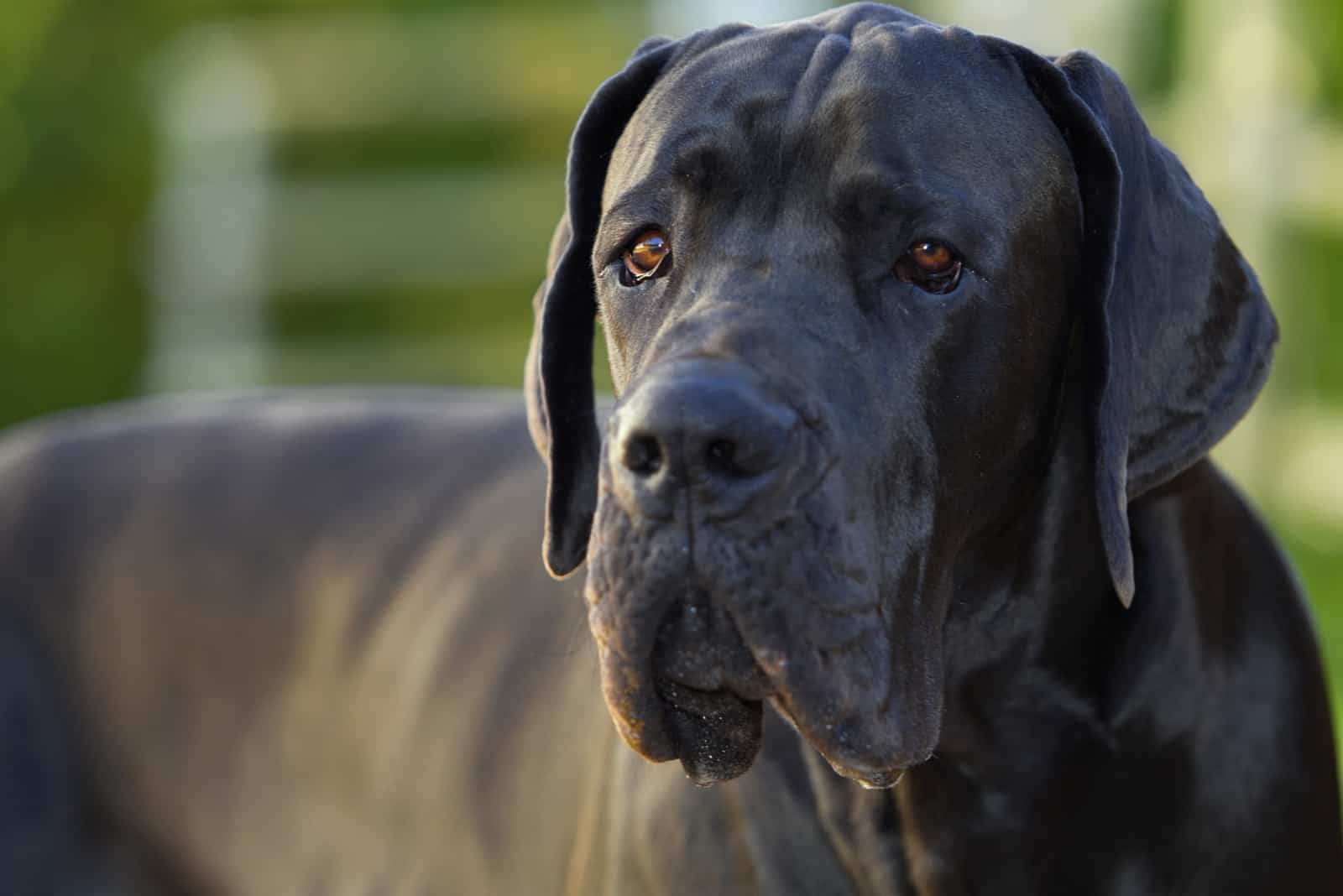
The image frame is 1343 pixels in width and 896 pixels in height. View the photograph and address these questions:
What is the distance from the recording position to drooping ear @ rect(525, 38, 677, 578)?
10.8ft

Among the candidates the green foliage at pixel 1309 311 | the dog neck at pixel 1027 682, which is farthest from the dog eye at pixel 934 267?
the green foliage at pixel 1309 311

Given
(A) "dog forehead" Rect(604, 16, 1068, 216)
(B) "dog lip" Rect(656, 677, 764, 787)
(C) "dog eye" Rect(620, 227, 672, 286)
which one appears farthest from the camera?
(C) "dog eye" Rect(620, 227, 672, 286)

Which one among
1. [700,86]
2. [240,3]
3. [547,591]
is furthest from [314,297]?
[700,86]

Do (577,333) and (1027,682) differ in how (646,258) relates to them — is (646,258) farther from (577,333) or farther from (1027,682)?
(1027,682)

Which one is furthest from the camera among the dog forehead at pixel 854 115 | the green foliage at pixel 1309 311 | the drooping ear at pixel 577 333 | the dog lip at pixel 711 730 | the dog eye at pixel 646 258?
the green foliage at pixel 1309 311

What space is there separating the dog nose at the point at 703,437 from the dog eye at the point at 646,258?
0.47m

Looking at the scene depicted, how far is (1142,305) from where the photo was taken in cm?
295

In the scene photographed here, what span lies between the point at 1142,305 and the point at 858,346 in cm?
49

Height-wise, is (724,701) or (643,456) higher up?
(643,456)

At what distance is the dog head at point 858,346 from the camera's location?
258cm

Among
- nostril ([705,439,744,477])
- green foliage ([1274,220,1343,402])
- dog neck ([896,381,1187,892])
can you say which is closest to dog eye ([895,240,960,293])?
dog neck ([896,381,1187,892])

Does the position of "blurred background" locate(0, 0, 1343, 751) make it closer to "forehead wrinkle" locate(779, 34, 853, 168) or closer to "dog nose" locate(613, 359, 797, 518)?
"forehead wrinkle" locate(779, 34, 853, 168)

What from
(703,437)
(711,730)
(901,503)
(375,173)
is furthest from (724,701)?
(375,173)

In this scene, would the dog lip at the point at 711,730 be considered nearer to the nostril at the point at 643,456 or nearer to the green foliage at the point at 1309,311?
the nostril at the point at 643,456
